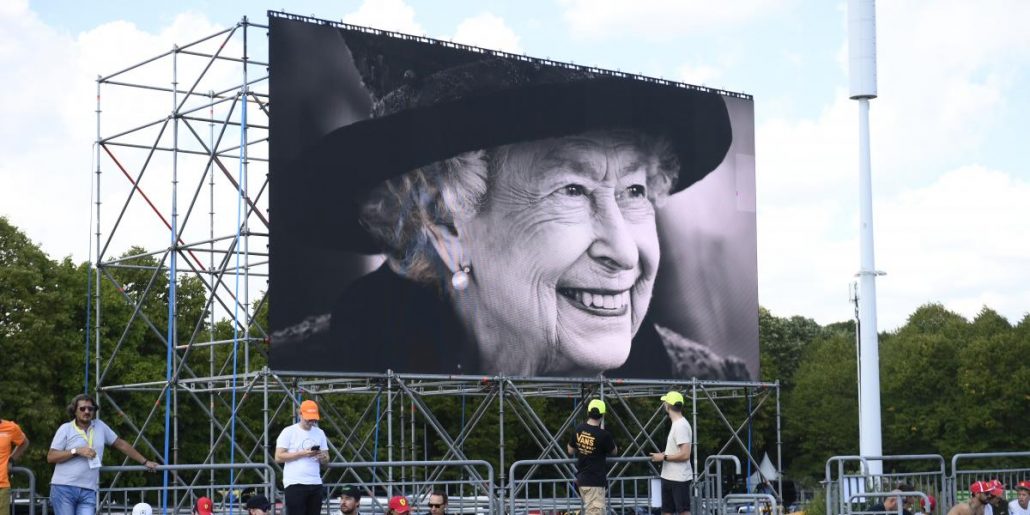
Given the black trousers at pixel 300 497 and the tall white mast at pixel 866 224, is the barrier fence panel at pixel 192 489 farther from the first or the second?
the tall white mast at pixel 866 224

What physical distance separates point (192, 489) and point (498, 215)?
6100 millimetres

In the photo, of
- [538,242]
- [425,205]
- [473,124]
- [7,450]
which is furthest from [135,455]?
[538,242]

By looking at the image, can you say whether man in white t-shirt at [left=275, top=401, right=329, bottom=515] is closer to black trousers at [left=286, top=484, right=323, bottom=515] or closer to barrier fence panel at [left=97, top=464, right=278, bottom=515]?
black trousers at [left=286, top=484, right=323, bottom=515]

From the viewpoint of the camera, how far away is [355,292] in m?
20.5

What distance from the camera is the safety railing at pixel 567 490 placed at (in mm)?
14710

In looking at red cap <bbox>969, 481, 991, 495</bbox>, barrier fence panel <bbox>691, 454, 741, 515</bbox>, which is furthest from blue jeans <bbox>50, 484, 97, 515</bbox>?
red cap <bbox>969, 481, 991, 495</bbox>

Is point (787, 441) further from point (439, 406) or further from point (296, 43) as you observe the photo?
point (296, 43)

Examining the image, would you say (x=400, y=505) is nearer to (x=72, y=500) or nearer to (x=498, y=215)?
(x=72, y=500)

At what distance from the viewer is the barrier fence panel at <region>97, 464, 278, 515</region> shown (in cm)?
1284

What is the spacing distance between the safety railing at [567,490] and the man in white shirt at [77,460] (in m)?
3.76

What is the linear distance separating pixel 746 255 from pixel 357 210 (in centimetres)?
792

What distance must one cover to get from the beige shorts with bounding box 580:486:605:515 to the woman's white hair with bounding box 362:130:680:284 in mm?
7405

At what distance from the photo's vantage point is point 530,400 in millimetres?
39375

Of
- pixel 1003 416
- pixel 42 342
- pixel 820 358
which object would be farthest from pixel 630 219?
pixel 820 358
